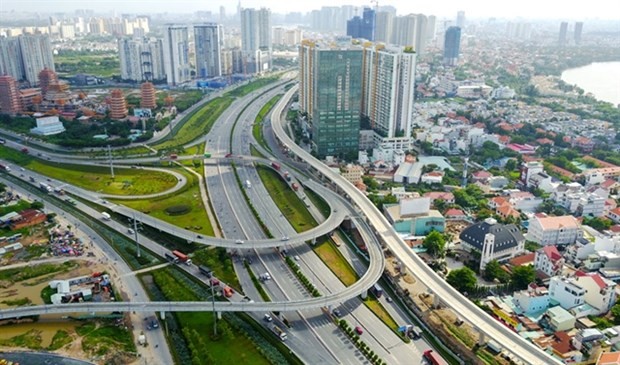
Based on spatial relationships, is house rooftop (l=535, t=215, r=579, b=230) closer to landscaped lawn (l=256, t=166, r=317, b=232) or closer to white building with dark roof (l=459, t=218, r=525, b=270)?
white building with dark roof (l=459, t=218, r=525, b=270)

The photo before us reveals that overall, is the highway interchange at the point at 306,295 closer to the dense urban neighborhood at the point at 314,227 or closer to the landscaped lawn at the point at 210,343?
the dense urban neighborhood at the point at 314,227

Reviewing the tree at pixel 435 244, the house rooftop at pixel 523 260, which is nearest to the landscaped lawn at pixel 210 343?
the tree at pixel 435 244

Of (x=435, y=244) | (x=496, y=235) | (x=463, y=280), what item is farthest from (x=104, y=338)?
(x=496, y=235)

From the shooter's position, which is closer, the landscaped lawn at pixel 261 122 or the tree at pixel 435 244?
the tree at pixel 435 244

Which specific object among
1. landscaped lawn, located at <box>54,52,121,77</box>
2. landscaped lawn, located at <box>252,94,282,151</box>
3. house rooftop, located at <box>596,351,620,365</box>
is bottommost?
landscaped lawn, located at <box>252,94,282,151</box>

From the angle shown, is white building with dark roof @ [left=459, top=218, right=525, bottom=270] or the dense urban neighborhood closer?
the dense urban neighborhood

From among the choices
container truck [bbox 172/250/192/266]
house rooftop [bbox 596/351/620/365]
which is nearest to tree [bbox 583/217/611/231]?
house rooftop [bbox 596/351/620/365]

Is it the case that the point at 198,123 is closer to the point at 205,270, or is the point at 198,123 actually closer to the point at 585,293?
the point at 205,270
